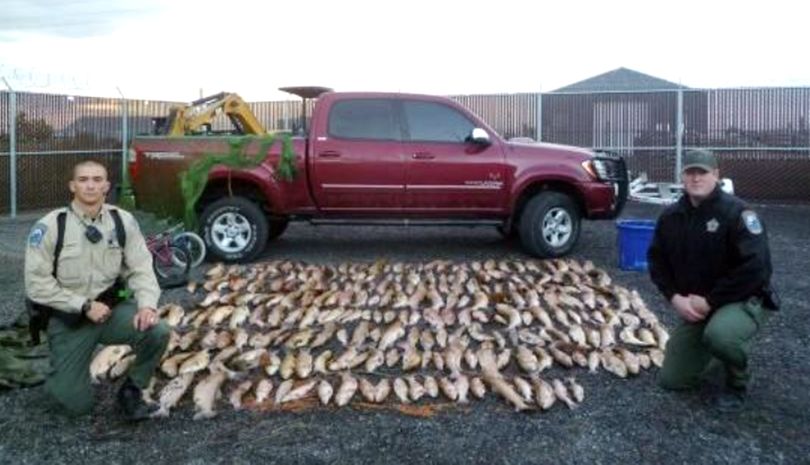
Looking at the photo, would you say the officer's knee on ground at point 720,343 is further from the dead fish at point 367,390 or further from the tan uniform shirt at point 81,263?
the tan uniform shirt at point 81,263

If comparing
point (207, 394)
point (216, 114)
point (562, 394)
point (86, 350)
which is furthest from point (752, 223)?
point (216, 114)

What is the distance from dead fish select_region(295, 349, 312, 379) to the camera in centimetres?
577

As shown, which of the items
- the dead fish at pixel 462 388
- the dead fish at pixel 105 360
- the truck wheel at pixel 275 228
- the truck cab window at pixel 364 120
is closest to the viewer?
the dead fish at pixel 462 388

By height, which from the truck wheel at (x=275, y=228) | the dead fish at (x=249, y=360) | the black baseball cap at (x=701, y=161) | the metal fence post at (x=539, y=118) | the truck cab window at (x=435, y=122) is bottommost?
the dead fish at (x=249, y=360)

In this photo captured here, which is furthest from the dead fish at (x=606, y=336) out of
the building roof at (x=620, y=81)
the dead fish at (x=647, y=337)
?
the building roof at (x=620, y=81)

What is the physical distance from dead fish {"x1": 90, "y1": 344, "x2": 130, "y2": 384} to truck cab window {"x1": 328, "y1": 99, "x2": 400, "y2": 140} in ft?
15.7

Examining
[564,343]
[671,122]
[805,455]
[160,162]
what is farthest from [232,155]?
[671,122]

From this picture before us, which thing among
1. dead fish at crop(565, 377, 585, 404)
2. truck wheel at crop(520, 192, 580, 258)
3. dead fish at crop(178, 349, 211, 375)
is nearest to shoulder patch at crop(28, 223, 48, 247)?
dead fish at crop(178, 349, 211, 375)

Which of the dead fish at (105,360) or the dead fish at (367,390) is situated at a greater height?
the dead fish at (105,360)

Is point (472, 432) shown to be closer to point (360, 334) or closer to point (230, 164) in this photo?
point (360, 334)

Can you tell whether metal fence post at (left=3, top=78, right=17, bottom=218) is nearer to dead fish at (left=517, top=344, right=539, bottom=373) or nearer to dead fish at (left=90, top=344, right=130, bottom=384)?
dead fish at (left=90, top=344, right=130, bottom=384)

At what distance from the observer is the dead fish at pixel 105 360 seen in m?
5.69

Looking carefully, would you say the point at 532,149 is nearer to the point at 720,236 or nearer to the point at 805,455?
the point at 720,236

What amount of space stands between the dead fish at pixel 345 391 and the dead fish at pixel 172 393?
0.95 m
